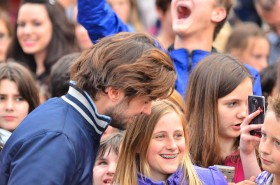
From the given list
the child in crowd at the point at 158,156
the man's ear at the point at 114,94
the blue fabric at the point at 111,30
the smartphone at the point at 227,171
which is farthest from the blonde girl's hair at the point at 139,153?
the blue fabric at the point at 111,30

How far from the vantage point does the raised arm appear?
644cm

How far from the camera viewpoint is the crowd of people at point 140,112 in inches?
160

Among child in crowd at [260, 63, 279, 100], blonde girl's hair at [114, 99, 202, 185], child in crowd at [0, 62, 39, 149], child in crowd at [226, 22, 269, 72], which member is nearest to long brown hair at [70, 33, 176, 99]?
blonde girl's hair at [114, 99, 202, 185]

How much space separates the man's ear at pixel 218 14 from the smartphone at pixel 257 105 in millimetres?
1571

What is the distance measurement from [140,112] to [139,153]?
58 cm

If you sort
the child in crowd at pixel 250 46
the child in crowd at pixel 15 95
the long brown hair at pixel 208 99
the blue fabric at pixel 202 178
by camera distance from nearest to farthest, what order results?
the blue fabric at pixel 202 178 < the long brown hair at pixel 208 99 < the child in crowd at pixel 15 95 < the child in crowd at pixel 250 46

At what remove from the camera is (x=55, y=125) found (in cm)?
402

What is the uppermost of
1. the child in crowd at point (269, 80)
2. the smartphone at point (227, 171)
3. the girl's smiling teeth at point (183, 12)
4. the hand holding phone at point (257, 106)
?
the girl's smiling teeth at point (183, 12)

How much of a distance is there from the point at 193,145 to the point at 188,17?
1379 millimetres

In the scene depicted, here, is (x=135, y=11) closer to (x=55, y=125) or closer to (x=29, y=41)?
(x=29, y=41)

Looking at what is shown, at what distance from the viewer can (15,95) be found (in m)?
6.31

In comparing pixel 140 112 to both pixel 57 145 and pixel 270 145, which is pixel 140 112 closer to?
pixel 57 145

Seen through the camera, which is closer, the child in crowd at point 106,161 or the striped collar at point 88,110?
the striped collar at point 88,110

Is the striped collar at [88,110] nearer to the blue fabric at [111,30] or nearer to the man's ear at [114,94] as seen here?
the man's ear at [114,94]
